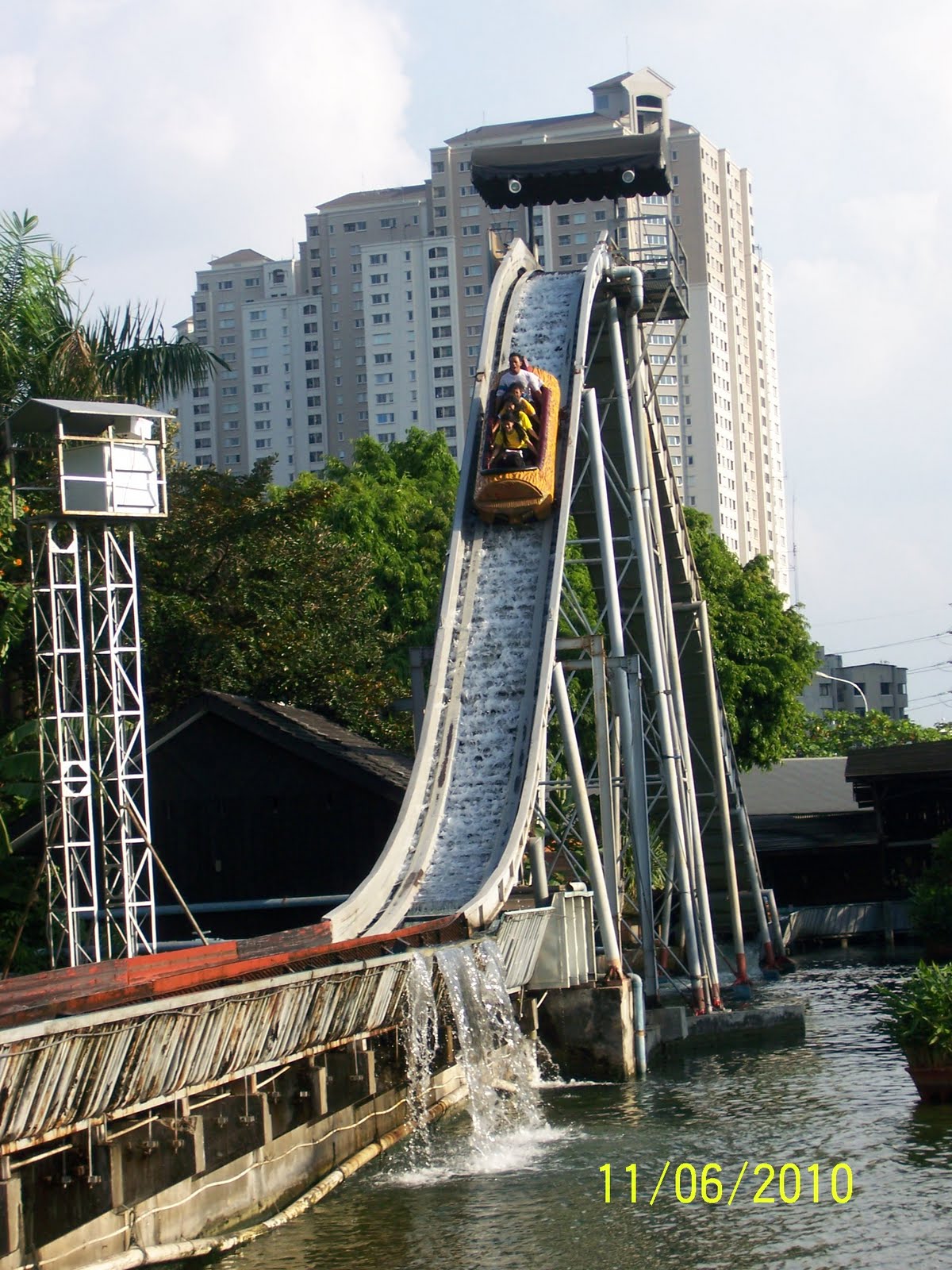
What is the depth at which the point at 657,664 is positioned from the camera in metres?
27.3

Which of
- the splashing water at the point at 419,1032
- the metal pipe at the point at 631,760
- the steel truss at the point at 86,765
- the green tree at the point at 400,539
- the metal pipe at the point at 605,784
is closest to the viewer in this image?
the splashing water at the point at 419,1032

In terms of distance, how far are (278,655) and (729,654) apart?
24331mm

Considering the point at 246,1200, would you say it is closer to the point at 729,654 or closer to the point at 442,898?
the point at 442,898

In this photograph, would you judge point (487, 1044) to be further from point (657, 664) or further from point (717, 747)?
point (717, 747)

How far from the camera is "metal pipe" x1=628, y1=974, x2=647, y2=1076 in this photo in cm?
2309

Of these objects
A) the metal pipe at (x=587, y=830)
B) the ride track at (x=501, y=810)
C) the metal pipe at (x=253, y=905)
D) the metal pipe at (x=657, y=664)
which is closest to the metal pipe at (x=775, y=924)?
the ride track at (x=501, y=810)

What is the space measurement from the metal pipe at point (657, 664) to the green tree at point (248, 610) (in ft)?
43.7

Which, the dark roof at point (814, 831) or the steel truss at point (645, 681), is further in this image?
the dark roof at point (814, 831)

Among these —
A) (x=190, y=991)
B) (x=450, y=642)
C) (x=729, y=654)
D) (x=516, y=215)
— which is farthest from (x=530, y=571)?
(x=516, y=215)

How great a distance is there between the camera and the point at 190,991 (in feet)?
47.8

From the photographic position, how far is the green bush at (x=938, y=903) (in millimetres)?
35938

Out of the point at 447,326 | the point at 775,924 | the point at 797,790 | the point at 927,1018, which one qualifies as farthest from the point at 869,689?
the point at 927,1018

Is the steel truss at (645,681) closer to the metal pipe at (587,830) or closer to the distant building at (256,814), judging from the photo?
the metal pipe at (587,830)

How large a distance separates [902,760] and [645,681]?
16069mm
